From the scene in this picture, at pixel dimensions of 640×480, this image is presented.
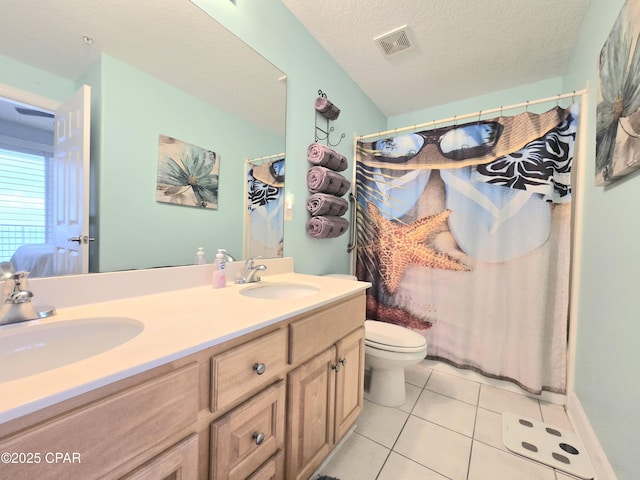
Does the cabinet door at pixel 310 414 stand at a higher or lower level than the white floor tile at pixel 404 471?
higher

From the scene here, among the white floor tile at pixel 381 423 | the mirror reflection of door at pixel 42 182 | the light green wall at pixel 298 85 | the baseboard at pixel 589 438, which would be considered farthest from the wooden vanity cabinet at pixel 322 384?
the baseboard at pixel 589 438

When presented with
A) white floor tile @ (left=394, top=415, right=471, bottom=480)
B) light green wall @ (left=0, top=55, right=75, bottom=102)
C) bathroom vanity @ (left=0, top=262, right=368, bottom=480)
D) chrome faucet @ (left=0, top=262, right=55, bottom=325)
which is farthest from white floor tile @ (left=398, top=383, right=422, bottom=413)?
light green wall @ (left=0, top=55, right=75, bottom=102)

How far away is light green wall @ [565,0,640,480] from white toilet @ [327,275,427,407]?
0.74m

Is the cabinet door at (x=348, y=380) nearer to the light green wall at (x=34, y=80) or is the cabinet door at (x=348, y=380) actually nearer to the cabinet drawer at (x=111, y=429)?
the cabinet drawer at (x=111, y=429)

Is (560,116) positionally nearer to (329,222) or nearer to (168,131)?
(329,222)

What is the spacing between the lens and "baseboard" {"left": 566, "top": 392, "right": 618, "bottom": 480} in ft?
3.46

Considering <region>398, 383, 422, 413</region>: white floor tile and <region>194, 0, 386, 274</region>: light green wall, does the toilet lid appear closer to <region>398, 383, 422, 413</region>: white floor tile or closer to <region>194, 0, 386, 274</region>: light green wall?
<region>398, 383, 422, 413</region>: white floor tile

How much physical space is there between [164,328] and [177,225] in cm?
54

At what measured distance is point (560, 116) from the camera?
5.08ft

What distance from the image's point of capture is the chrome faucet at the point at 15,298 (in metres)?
0.65

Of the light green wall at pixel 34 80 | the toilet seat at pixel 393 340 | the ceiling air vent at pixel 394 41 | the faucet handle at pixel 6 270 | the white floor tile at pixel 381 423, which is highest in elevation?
the ceiling air vent at pixel 394 41

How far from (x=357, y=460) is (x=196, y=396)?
1.00m

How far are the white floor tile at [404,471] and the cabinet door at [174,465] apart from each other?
914mm

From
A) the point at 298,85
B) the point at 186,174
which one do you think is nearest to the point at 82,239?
the point at 186,174
